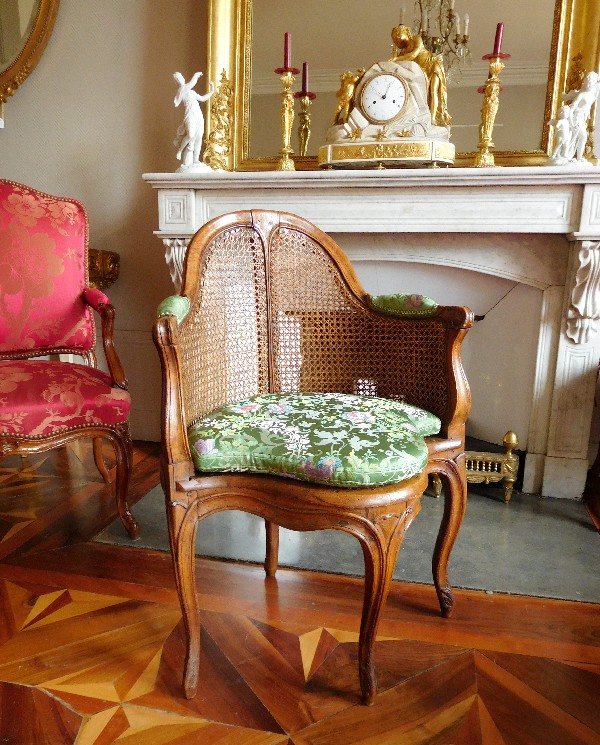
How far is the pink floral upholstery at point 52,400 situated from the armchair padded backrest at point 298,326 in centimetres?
41

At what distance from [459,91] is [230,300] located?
134 cm

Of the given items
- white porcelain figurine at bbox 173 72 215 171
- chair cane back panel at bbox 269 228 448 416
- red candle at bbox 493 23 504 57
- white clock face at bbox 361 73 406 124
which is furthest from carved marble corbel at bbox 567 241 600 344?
white porcelain figurine at bbox 173 72 215 171

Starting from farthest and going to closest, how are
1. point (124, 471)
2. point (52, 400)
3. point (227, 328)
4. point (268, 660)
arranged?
1. point (124, 471)
2. point (52, 400)
3. point (227, 328)
4. point (268, 660)

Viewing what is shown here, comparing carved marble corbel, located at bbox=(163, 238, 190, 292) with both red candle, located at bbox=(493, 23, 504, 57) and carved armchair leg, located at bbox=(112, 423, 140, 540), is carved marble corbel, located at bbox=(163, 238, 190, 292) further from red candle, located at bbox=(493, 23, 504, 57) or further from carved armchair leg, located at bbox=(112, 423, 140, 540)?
red candle, located at bbox=(493, 23, 504, 57)

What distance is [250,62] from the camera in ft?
7.07

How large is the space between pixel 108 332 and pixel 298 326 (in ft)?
2.08

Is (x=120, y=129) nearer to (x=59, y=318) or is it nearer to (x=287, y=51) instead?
(x=287, y=51)

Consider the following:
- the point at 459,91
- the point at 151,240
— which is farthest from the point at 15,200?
the point at 459,91

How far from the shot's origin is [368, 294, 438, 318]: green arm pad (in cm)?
129

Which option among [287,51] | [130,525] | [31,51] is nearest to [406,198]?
[287,51]

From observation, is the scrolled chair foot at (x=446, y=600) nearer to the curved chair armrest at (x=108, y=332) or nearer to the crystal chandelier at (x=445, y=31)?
the curved chair armrest at (x=108, y=332)

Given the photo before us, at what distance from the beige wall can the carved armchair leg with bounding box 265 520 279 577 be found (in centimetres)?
125

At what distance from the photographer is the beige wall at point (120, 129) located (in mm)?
2264

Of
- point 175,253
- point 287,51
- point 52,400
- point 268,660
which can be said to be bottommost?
point 268,660
